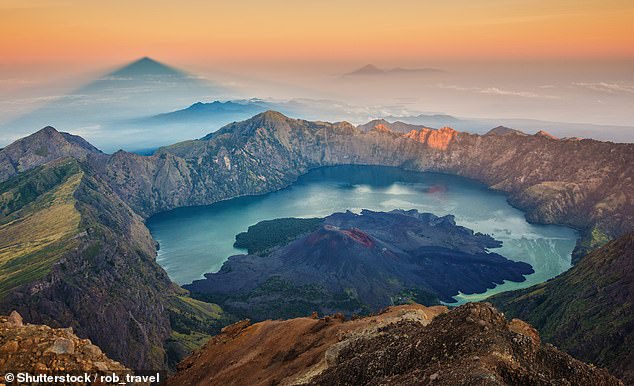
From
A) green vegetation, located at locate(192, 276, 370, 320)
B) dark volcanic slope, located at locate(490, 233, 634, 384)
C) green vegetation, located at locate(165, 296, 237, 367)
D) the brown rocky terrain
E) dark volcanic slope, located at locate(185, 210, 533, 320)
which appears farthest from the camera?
dark volcanic slope, located at locate(185, 210, 533, 320)

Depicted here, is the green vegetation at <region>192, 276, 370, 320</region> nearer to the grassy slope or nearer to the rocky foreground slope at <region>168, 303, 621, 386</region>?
the grassy slope

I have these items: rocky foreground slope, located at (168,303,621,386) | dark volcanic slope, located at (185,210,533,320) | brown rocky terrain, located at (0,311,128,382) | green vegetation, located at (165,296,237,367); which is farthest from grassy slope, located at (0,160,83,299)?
rocky foreground slope, located at (168,303,621,386)

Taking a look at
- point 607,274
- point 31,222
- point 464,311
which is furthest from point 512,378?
point 31,222

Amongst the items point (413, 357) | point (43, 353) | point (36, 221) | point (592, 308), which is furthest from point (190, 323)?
point (413, 357)

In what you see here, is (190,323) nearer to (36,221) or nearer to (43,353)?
(36,221)

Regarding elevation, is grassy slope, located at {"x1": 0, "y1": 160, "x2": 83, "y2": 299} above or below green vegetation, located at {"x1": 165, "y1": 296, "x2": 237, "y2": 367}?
above

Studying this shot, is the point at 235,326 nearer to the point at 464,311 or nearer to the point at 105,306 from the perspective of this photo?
the point at 464,311
